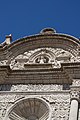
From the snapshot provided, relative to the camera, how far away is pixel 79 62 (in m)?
12.7

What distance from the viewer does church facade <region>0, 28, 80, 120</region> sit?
39.6ft

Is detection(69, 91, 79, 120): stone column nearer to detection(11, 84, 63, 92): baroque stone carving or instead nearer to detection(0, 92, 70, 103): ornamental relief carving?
detection(0, 92, 70, 103): ornamental relief carving

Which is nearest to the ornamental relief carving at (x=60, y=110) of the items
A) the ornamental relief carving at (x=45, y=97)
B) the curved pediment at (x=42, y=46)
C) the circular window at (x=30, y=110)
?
the ornamental relief carving at (x=45, y=97)

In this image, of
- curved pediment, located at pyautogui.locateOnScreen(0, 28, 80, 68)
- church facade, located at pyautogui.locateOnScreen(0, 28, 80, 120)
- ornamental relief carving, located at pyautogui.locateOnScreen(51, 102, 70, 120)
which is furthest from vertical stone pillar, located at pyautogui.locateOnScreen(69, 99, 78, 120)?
curved pediment, located at pyautogui.locateOnScreen(0, 28, 80, 68)

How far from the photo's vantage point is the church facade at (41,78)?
39.6ft

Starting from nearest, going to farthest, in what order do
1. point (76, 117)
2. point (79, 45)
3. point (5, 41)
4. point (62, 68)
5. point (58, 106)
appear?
point (76, 117) < point (58, 106) < point (62, 68) < point (79, 45) < point (5, 41)

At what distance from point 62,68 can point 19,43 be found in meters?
2.79

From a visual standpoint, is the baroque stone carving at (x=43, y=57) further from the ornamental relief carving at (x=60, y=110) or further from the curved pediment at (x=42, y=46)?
the ornamental relief carving at (x=60, y=110)

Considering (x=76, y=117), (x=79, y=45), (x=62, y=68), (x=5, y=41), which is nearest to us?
(x=76, y=117)

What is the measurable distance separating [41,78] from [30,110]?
126 cm

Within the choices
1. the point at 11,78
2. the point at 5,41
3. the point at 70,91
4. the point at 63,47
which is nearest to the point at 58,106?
the point at 70,91

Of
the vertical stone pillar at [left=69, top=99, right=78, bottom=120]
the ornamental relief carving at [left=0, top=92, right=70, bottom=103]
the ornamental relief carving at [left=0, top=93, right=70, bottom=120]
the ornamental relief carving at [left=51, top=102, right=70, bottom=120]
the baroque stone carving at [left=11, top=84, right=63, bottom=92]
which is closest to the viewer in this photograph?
the vertical stone pillar at [left=69, top=99, right=78, bottom=120]

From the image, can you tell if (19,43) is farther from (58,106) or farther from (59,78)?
(58,106)

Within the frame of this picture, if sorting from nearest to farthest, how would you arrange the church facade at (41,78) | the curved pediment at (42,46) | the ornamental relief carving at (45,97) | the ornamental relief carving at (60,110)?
1. the ornamental relief carving at (60,110)
2. the church facade at (41,78)
3. the ornamental relief carving at (45,97)
4. the curved pediment at (42,46)
